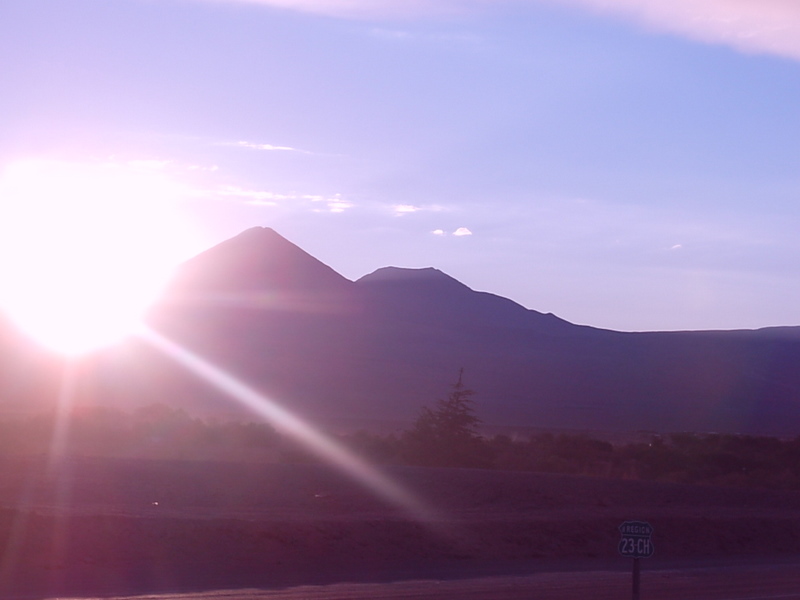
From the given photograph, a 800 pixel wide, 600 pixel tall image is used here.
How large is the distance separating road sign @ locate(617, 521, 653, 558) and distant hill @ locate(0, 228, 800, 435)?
213 ft

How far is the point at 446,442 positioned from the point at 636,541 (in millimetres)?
31547

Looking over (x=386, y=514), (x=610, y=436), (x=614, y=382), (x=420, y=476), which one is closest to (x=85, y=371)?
(x=610, y=436)

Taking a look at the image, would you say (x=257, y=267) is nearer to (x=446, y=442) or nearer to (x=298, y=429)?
(x=298, y=429)

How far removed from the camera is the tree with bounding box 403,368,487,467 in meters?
42.2

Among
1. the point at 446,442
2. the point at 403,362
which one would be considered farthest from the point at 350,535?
the point at 403,362

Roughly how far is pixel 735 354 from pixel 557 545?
122 metres

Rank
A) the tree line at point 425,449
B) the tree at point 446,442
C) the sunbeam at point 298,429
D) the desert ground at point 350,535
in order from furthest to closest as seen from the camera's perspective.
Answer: the tree at point 446,442 → the tree line at point 425,449 → the sunbeam at point 298,429 → the desert ground at point 350,535

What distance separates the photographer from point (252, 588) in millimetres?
16547

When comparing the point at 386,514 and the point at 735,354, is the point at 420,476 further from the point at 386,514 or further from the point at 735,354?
the point at 735,354

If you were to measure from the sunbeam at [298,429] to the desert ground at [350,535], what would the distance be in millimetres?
627

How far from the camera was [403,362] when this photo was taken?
11819 cm

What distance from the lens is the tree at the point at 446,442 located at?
42188 millimetres

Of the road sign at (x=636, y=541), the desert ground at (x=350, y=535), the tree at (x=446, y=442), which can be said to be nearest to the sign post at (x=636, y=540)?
the road sign at (x=636, y=541)

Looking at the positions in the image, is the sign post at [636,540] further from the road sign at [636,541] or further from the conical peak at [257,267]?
the conical peak at [257,267]
